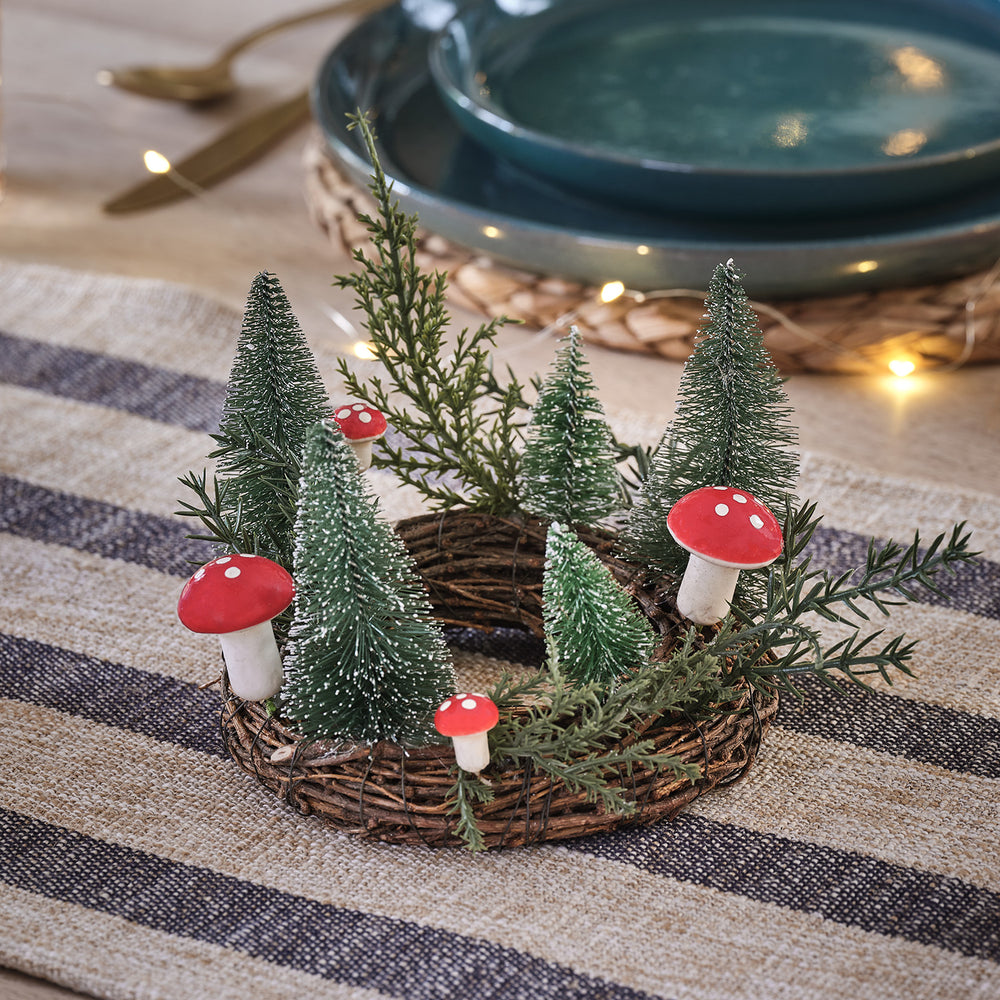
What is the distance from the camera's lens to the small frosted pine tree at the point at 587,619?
1.80 feet

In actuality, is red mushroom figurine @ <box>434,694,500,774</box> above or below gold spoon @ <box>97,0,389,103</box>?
above

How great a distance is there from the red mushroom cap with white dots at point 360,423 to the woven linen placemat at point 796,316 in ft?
1.18

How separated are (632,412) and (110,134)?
0.92m

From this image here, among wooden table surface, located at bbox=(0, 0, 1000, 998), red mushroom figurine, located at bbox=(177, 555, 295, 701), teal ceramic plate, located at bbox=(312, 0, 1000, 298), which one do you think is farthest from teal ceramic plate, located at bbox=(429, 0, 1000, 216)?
red mushroom figurine, located at bbox=(177, 555, 295, 701)

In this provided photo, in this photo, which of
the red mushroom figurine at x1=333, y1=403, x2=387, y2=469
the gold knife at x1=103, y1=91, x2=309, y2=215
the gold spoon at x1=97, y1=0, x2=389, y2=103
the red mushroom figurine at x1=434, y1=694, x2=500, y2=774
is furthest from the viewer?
the gold spoon at x1=97, y1=0, x2=389, y2=103

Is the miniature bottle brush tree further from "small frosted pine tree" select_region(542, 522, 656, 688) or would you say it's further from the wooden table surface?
the wooden table surface

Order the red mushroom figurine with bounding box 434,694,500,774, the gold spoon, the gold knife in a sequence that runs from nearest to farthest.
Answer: the red mushroom figurine with bounding box 434,694,500,774
the gold knife
the gold spoon

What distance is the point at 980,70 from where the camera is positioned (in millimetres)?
1181

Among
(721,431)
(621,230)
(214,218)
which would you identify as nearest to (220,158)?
(214,218)

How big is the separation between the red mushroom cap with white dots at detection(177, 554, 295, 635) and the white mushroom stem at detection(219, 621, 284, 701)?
0.06ft

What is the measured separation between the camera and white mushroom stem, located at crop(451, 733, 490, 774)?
1.70 ft

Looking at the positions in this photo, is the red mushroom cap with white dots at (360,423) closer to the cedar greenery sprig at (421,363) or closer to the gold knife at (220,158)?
the cedar greenery sprig at (421,363)

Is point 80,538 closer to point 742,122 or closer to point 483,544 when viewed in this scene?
point 483,544

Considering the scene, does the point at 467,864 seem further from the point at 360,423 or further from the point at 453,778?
the point at 360,423
